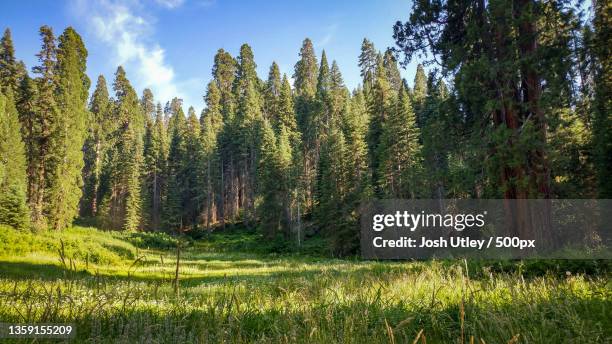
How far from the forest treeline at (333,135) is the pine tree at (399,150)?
145 millimetres

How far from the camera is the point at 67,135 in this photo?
115 feet

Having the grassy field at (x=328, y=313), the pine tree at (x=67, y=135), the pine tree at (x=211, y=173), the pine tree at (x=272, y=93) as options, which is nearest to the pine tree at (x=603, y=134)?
the grassy field at (x=328, y=313)

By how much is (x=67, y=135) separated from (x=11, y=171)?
219 inches

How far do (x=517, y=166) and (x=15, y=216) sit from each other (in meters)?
32.0

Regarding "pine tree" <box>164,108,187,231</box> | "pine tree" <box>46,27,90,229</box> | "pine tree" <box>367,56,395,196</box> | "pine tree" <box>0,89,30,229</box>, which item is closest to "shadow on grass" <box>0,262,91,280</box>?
"pine tree" <box>0,89,30,229</box>

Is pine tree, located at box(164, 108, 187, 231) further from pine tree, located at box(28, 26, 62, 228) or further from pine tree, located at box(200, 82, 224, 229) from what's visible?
pine tree, located at box(28, 26, 62, 228)

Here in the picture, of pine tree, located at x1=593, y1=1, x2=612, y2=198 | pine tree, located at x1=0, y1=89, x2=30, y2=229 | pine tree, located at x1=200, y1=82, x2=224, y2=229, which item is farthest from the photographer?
pine tree, located at x1=200, y1=82, x2=224, y2=229

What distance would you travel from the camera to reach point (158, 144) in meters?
67.9

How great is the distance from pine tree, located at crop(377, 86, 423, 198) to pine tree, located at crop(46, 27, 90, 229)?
3147cm

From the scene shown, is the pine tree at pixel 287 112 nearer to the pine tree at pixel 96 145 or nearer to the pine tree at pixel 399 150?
the pine tree at pixel 399 150

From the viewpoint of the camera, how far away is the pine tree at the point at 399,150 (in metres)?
37.2

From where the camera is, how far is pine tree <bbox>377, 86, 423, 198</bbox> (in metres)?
37.2

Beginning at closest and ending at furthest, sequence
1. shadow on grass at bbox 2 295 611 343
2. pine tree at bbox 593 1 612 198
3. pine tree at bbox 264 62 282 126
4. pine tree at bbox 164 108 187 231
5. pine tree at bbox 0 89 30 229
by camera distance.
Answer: shadow on grass at bbox 2 295 611 343 → pine tree at bbox 593 1 612 198 → pine tree at bbox 0 89 30 229 → pine tree at bbox 164 108 187 231 → pine tree at bbox 264 62 282 126

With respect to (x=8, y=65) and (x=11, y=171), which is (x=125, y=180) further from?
(x=11, y=171)
